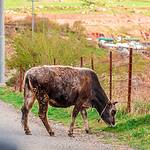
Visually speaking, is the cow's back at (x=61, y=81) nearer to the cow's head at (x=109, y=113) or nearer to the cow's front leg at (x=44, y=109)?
the cow's front leg at (x=44, y=109)

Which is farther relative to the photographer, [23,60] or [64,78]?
[23,60]

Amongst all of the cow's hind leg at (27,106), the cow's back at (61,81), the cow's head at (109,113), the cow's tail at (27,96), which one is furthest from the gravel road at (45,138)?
the cow's back at (61,81)

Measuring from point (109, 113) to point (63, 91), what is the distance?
1442 millimetres

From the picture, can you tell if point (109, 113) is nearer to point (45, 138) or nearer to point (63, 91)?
point (63, 91)

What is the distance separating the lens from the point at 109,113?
677 inches

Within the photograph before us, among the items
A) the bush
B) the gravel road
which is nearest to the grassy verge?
the gravel road

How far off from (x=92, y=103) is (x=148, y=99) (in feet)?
9.12

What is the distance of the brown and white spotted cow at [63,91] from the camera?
1625cm

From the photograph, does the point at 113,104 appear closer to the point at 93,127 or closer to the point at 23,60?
the point at 93,127

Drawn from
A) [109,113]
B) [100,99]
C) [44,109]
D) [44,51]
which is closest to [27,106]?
[44,109]

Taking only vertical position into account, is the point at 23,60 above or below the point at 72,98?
below

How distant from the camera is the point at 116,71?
31031 mm

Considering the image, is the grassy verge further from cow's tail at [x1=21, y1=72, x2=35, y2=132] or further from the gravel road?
cow's tail at [x1=21, y1=72, x2=35, y2=132]

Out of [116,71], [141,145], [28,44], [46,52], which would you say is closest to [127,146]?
[141,145]
